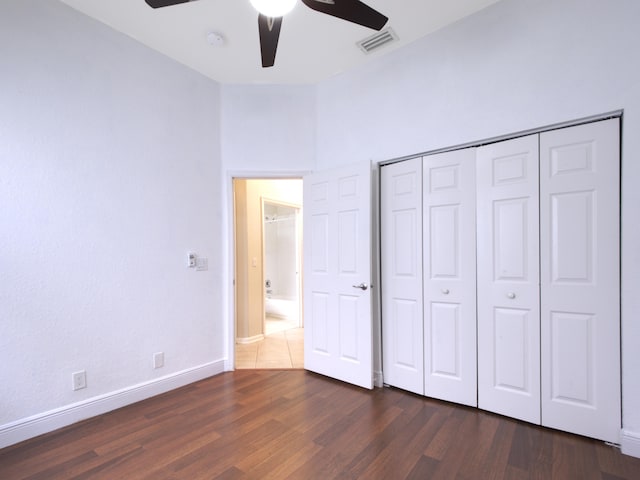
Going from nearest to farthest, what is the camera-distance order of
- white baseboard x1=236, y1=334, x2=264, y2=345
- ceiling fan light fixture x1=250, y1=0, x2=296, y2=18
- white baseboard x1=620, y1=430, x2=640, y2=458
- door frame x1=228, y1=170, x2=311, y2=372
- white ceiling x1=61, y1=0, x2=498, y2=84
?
ceiling fan light fixture x1=250, y1=0, x2=296, y2=18, white baseboard x1=620, y1=430, x2=640, y2=458, white ceiling x1=61, y1=0, x2=498, y2=84, door frame x1=228, y1=170, x2=311, y2=372, white baseboard x1=236, y1=334, x2=264, y2=345

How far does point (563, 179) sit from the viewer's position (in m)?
2.06

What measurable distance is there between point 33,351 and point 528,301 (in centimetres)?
335

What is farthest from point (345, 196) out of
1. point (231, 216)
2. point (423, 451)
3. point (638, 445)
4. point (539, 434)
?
point (638, 445)

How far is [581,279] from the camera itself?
2012 millimetres

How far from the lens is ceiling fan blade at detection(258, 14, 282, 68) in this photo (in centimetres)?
165

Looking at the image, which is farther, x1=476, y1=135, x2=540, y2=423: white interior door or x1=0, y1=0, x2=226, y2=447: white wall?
x1=476, y1=135, x2=540, y2=423: white interior door

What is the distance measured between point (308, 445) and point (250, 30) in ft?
10.0

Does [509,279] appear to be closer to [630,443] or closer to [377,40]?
[630,443]

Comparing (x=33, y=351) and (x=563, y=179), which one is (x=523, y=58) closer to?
(x=563, y=179)

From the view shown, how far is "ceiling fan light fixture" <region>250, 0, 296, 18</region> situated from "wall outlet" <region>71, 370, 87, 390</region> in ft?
8.64

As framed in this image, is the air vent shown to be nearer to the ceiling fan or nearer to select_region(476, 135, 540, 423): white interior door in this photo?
the ceiling fan

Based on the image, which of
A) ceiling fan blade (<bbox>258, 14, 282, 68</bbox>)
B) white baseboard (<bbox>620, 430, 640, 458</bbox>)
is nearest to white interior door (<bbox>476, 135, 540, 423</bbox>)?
white baseboard (<bbox>620, 430, 640, 458</bbox>)

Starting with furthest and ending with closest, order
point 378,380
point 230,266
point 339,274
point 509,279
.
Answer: point 230,266, point 339,274, point 378,380, point 509,279

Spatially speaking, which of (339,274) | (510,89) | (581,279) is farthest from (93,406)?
(510,89)
